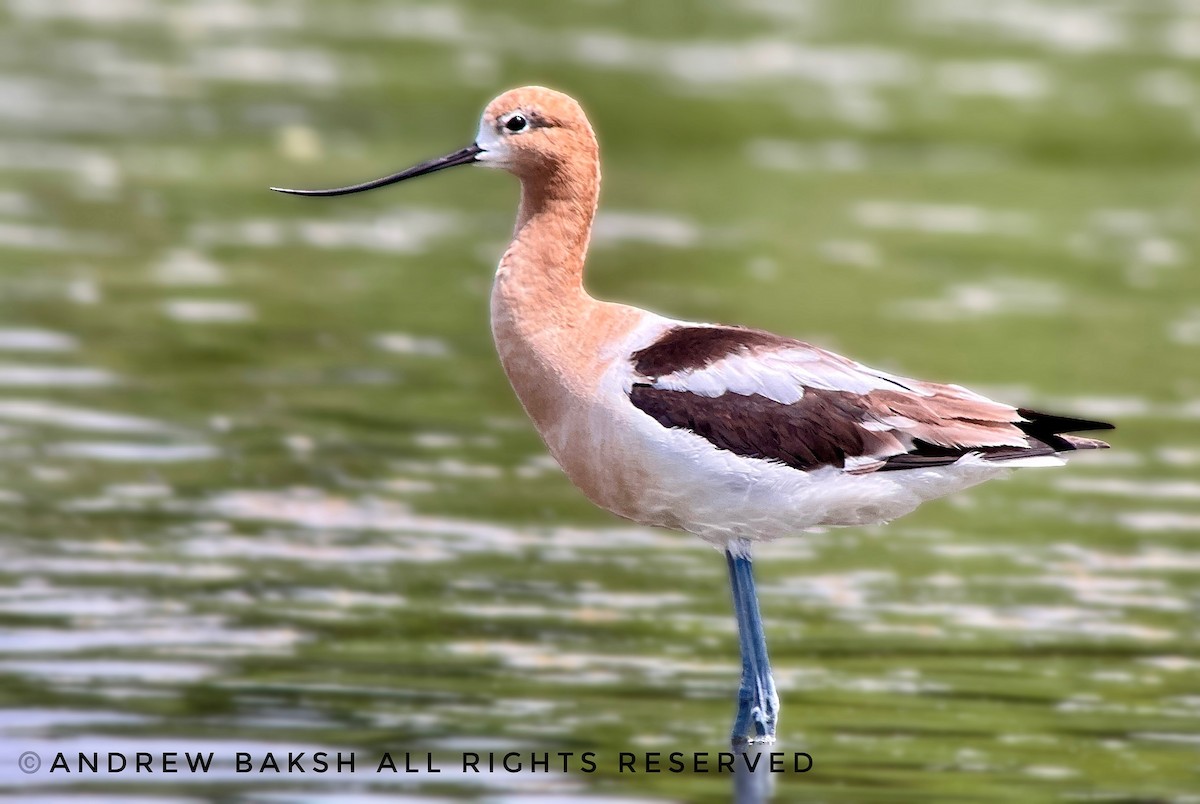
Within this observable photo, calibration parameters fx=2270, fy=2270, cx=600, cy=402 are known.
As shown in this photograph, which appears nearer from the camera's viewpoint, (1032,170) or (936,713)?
(936,713)

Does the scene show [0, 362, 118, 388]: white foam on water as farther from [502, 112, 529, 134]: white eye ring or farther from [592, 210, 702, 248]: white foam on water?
[502, 112, 529, 134]: white eye ring

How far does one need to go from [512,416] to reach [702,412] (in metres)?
5.31

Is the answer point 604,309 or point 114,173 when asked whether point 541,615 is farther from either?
point 114,173

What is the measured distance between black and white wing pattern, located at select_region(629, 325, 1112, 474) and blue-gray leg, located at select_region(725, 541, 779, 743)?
0.46 metres

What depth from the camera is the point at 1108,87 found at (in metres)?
24.2

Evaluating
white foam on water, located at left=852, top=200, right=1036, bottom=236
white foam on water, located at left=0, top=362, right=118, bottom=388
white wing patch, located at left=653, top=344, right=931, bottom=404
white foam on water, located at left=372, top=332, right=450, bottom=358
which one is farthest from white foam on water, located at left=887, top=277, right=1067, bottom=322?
white wing patch, located at left=653, top=344, right=931, bottom=404

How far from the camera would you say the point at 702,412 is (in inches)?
280

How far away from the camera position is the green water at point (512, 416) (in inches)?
312

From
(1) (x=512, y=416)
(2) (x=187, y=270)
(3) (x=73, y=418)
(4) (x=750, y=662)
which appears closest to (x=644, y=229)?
(2) (x=187, y=270)

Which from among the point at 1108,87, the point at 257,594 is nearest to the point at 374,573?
the point at 257,594

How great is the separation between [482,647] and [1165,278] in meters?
9.25

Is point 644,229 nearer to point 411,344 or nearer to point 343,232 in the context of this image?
point 343,232

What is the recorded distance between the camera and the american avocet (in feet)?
23.3

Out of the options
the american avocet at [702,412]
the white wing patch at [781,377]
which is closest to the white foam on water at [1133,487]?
the american avocet at [702,412]
